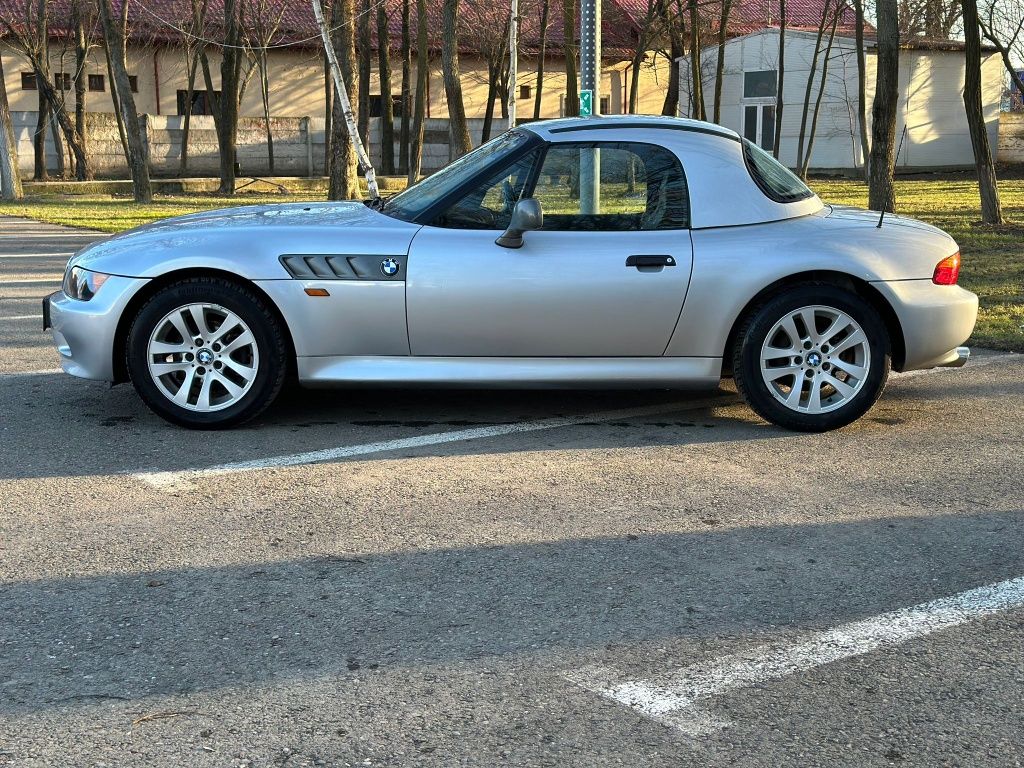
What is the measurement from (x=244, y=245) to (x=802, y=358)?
2.89 m

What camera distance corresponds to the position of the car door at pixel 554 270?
6.04 meters

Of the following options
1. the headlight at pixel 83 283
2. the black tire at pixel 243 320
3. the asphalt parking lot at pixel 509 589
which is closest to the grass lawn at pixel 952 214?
the asphalt parking lot at pixel 509 589

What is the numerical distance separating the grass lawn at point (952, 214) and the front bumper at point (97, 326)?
5.94 metres

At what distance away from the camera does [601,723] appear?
3156 mm

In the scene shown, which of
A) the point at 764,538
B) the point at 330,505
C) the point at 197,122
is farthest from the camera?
the point at 197,122

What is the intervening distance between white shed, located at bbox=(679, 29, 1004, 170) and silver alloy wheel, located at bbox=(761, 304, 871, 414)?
121 ft

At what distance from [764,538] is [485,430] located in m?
2.02

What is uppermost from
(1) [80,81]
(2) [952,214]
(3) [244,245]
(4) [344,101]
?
(1) [80,81]

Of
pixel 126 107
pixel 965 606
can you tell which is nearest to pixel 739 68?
pixel 126 107

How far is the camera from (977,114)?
18.3 m

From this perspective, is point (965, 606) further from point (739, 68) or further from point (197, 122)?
point (739, 68)

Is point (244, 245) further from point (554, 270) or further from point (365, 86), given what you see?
point (365, 86)

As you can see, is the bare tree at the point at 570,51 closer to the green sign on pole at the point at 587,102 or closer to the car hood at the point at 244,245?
the green sign on pole at the point at 587,102

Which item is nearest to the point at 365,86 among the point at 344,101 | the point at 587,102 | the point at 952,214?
the point at 344,101
